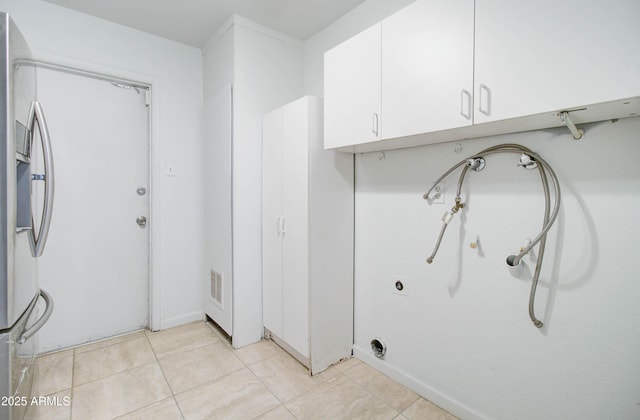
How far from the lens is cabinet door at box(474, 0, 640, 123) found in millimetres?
862

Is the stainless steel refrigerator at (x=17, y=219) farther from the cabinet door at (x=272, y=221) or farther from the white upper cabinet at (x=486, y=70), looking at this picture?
the white upper cabinet at (x=486, y=70)

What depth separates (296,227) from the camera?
2.02 metres

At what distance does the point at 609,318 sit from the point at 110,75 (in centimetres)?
338

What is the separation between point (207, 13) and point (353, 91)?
4.66 feet

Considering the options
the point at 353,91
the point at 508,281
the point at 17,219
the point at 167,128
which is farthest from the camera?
the point at 167,128

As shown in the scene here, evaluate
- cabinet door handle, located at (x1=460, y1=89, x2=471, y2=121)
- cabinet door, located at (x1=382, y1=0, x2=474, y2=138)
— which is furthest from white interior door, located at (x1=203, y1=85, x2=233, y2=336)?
cabinet door handle, located at (x1=460, y1=89, x2=471, y2=121)

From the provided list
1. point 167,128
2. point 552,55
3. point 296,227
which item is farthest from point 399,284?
point 167,128

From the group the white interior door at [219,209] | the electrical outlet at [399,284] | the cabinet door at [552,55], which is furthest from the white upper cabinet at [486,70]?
the white interior door at [219,209]

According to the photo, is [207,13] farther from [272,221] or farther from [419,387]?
[419,387]

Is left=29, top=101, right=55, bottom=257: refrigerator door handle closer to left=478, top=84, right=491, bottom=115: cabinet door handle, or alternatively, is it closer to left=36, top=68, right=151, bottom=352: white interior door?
left=36, top=68, right=151, bottom=352: white interior door

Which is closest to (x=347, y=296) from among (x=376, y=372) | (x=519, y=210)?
(x=376, y=372)

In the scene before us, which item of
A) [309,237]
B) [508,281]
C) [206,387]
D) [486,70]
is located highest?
[486,70]

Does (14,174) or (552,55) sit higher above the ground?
(552,55)

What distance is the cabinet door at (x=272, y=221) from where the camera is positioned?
2186mm
